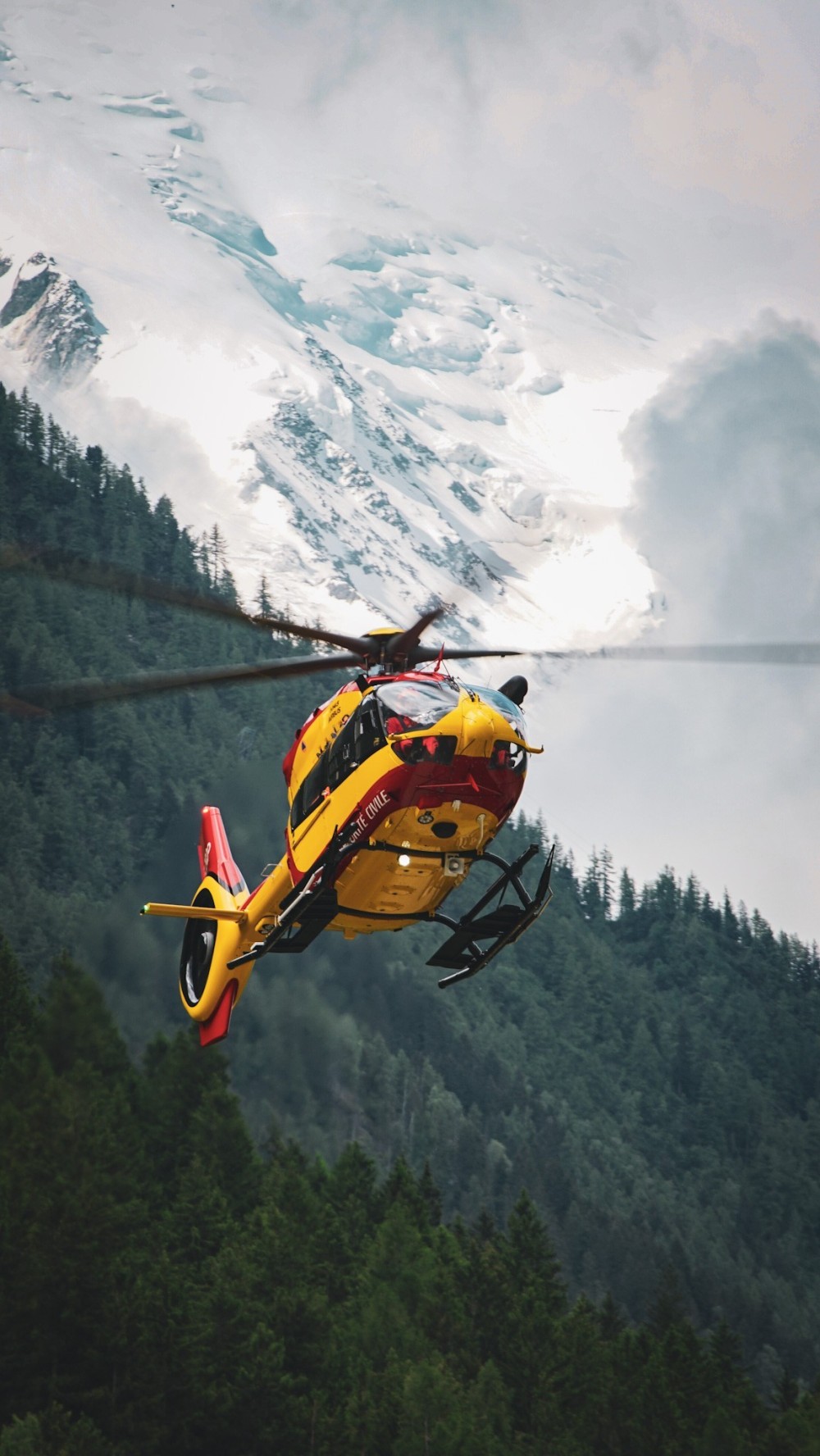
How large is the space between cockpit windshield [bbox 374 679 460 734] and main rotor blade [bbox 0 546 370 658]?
1.44 metres

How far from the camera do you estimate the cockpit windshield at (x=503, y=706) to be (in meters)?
23.8

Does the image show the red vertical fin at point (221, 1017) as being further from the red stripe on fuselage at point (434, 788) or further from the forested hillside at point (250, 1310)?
the forested hillside at point (250, 1310)

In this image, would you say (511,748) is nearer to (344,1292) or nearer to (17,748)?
(344,1292)

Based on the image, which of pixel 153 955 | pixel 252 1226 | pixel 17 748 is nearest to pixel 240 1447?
pixel 252 1226

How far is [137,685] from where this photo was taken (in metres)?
24.5

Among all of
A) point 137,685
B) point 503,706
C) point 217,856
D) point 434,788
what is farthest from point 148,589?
point 217,856

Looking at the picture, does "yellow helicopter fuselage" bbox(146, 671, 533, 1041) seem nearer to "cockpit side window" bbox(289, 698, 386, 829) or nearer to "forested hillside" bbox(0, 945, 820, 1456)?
"cockpit side window" bbox(289, 698, 386, 829)

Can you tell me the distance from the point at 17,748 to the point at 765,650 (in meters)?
167

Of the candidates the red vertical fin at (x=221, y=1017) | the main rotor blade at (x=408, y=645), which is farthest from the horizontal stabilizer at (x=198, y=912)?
the main rotor blade at (x=408, y=645)

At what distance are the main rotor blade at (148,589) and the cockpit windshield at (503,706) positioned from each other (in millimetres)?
2372

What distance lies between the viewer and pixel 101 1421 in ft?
159

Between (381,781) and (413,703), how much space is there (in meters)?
1.19

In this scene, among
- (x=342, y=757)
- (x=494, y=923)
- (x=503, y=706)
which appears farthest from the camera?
(x=494, y=923)

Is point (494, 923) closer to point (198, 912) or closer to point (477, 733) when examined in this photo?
point (477, 733)
